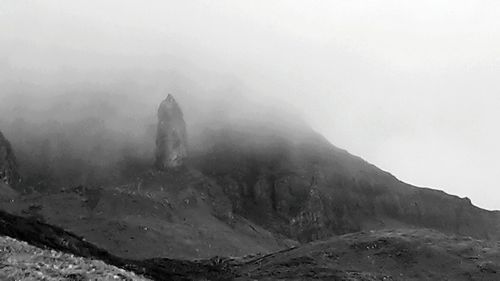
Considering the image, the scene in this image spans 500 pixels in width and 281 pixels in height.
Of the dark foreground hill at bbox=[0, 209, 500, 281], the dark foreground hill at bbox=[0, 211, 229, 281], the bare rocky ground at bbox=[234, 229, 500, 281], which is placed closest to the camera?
the dark foreground hill at bbox=[0, 211, 229, 281]

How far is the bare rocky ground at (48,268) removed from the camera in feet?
125

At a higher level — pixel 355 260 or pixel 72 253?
pixel 72 253

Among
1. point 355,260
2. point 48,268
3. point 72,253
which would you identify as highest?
point 48,268

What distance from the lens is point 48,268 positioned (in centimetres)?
3944

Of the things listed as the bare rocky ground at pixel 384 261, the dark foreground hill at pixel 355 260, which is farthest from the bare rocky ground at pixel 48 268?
the bare rocky ground at pixel 384 261

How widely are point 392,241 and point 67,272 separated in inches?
4228

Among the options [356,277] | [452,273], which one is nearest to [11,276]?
[356,277]

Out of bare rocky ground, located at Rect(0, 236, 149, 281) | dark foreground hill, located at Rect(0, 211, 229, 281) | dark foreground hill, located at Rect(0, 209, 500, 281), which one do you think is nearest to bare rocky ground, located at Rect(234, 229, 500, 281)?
dark foreground hill, located at Rect(0, 209, 500, 281)

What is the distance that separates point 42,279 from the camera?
37.6 meters

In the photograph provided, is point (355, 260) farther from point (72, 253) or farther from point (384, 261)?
Answer: point (72, 253)

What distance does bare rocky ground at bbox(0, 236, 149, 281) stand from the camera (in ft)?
125

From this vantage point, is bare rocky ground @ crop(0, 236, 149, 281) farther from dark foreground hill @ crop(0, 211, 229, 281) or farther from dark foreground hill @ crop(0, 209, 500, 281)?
dark foreground hill @ crop(0, 209, 500, 281)

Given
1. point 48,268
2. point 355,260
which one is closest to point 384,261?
point 355,260

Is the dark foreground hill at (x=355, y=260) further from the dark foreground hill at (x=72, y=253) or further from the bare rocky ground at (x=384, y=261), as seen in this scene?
the dark foreground hill at (x=72, y=253)
